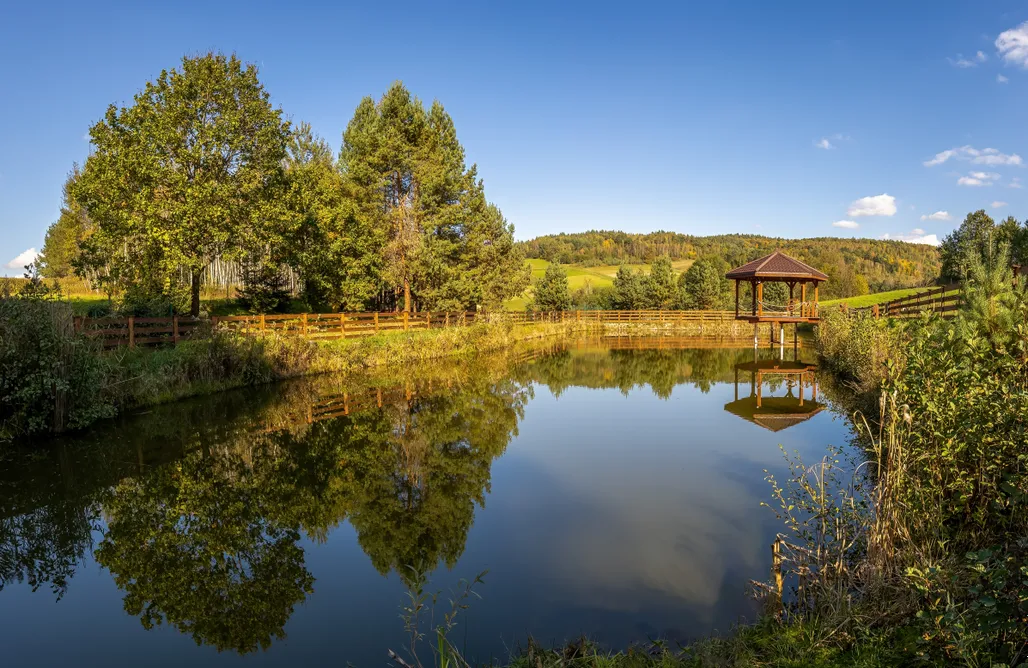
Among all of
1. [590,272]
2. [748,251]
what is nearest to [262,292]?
[590,272]

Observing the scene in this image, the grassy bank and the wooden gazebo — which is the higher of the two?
the wooden gazebo

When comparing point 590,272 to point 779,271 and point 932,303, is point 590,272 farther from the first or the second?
point 932,303

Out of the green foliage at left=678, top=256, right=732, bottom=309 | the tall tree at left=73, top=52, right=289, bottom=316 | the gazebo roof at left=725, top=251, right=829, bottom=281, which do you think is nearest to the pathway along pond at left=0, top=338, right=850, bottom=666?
the tall tree at left=73, top=52, right=289, bottom=316

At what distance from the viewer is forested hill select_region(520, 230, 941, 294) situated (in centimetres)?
8731

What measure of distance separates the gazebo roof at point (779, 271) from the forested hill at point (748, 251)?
59.7 metres

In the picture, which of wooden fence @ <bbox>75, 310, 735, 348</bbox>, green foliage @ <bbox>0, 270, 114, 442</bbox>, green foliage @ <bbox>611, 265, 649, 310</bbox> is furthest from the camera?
green foliage @ <bbox>611, 265, 649, 310</bbox>

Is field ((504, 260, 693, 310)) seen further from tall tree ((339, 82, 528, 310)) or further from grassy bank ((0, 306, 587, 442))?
grassy bank ((0, 306, 587, 442))

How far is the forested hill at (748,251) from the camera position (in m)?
87.3

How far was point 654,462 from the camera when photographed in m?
9.85

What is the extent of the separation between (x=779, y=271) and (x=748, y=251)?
68785 millimetres

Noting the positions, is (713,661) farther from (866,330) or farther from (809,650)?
(866,330)

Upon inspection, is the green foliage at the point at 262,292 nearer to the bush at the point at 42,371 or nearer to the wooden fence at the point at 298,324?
the wooden fence at the point at 298,324

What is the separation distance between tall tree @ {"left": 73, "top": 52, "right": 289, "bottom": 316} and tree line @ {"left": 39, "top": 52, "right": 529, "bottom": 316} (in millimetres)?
45

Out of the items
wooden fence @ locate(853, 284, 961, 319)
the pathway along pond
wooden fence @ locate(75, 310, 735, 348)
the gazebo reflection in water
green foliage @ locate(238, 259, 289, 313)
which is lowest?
the pathway along pond
